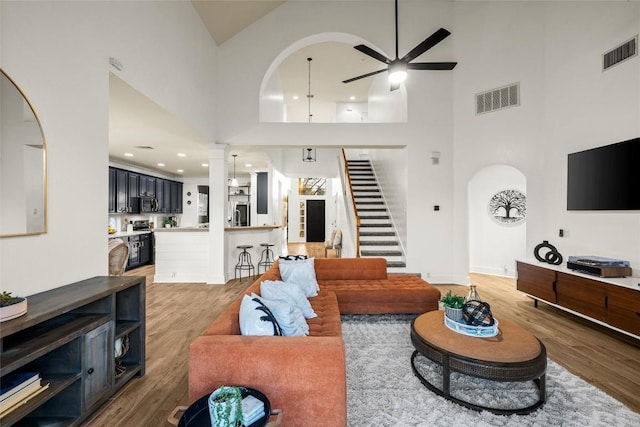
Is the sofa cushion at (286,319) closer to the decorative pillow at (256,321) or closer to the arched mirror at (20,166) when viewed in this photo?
the decorative pillow at (256,321)

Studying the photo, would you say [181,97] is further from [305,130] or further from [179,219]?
[179,219]

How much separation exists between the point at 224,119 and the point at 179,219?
5.74 meters

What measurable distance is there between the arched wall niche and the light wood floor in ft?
11.7

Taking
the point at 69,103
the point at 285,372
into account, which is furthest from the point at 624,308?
the point at 69,103

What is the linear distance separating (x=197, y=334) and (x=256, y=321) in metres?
1.94

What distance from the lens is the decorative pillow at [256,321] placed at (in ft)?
5.48

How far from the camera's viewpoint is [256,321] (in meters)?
1.69

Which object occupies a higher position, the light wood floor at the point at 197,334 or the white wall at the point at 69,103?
the white wall at the point at 69,103

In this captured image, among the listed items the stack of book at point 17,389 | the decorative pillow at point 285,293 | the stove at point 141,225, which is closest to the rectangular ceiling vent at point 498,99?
the decorative pillow at point 285,293

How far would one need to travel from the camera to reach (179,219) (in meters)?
9.77

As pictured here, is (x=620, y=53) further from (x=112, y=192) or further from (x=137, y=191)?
(x=137, y=191)

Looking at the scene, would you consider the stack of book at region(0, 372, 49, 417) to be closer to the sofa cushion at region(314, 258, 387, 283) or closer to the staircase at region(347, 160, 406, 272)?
the sofa cushion at region(314, 258, 387, 283)

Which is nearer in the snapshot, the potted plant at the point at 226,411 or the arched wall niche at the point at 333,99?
the potted plant at the point at 226,411

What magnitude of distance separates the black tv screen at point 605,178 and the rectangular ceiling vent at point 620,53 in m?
1.03
